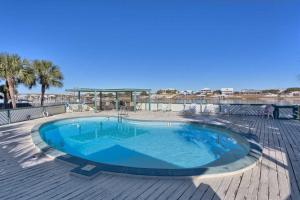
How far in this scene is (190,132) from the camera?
8773mm

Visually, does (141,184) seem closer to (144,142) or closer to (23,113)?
(144,142)

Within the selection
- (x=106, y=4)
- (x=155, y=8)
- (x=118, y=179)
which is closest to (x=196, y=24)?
(x=155, y=8)

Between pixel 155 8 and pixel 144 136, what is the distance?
11.3m

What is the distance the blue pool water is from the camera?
18.0ft

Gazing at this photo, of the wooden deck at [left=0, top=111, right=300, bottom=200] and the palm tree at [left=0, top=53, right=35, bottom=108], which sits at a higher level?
the palm tree at [left=0, top=53, right=35, bottom=108]

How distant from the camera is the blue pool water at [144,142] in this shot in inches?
216

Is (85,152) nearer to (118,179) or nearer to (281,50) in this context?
(118,179)

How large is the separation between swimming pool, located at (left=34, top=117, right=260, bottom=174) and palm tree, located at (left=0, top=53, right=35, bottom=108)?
2.84 m

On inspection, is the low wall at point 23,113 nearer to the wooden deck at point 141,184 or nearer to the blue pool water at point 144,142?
the blue pool water at point 144,142

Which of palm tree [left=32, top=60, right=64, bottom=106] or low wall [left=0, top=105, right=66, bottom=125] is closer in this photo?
low wall [left=0, top=105, right=66, bottom=125]

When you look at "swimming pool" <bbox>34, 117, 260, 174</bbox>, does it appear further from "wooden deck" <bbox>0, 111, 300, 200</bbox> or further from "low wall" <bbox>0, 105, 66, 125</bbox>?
"low wall" <bbox>0, 105, 66, 125</bbox>

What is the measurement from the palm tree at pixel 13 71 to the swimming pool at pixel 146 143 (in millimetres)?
2837

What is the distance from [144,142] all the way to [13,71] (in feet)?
24.8

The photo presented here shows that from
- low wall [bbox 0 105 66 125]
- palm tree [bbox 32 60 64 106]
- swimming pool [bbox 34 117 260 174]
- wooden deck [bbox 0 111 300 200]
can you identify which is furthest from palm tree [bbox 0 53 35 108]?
wooden deck [bbox 0 111 300 200]
